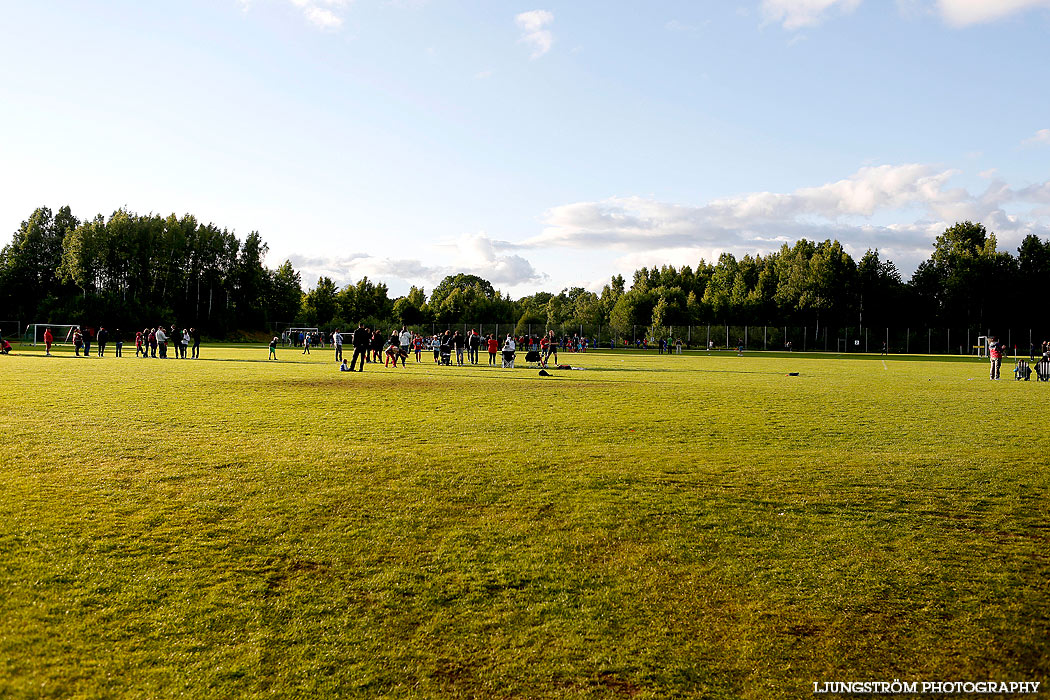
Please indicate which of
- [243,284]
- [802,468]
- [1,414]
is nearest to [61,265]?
[243,284]

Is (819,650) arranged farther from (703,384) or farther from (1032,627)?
(703,384)

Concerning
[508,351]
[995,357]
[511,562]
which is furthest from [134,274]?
[511,562]

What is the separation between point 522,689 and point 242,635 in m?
1.96

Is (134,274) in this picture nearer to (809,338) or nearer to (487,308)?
(487,308)

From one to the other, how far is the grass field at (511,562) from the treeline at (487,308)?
74.5 metres

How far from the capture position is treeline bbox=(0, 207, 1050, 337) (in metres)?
83.0

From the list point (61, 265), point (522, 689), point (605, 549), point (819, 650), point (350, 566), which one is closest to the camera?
point (522, 689)

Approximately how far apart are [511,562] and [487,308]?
105722 mm

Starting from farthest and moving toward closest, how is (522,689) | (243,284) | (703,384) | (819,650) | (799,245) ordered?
1. (243,284)
2. (799,245)
3. (703,384)
4. (819,650)
5. (522,689)

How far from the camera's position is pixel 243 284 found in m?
106

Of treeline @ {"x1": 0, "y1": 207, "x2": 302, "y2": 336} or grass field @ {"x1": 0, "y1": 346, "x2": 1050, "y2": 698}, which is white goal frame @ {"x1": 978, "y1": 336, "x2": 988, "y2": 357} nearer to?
grass field @ {"x1": 0, "y1": 346, "x2": 1050, "y2": 698}

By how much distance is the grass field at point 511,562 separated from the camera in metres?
Result: 4.74

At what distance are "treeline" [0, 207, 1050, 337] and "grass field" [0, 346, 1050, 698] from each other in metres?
74.5

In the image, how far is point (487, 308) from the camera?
112 m
